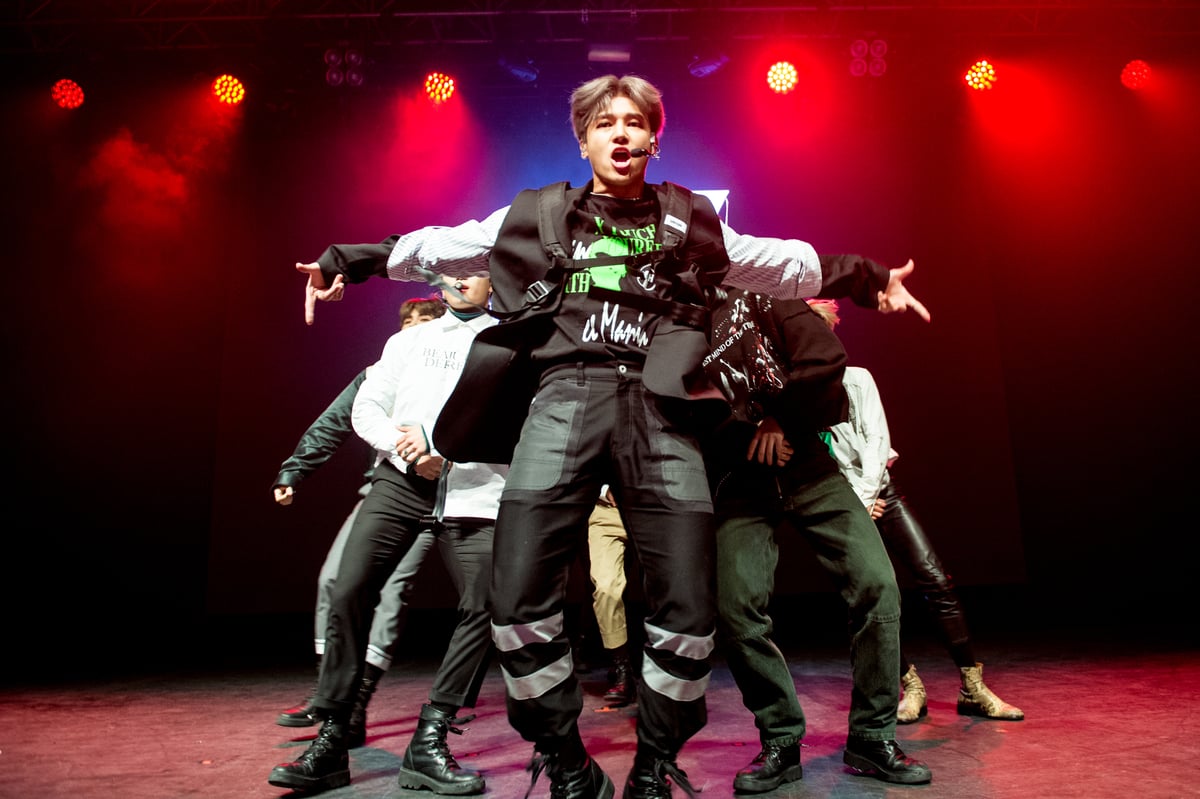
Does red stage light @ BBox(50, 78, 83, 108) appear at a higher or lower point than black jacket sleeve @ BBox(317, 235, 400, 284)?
higher

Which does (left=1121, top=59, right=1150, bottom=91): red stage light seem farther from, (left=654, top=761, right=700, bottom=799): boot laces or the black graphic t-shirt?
(left=654, top=761, right=700, bottom=799): boot laces

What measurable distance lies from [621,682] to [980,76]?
6089 millimetres

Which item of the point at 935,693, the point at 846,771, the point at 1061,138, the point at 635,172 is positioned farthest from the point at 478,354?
the point at 1061,138

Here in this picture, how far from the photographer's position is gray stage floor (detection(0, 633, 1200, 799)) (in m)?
2.56

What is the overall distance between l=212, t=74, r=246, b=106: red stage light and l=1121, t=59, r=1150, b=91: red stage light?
7.66m

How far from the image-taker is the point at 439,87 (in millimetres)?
7000

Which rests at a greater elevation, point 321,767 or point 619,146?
point 619,146

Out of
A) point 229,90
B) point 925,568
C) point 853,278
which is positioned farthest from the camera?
point 229,90

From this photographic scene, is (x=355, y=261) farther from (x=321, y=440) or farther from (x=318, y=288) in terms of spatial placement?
(x=321, y=440)

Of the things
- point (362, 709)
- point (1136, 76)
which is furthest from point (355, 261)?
point (1136, 76)

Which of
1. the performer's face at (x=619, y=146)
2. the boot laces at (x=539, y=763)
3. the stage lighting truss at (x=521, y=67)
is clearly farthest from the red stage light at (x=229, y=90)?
the boot laces at (x=539, y=763)

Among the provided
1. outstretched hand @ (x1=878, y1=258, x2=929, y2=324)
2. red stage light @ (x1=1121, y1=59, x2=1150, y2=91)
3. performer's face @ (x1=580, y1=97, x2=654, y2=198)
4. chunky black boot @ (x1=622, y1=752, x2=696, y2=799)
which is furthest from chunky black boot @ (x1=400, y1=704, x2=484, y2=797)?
red stage light @ (x1=1121, y1=59, x2=1150, y2=91)

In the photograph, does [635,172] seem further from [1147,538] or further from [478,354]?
Answer: [1147,538]

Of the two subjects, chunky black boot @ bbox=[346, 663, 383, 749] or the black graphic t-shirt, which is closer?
the black graphic t-shirt
